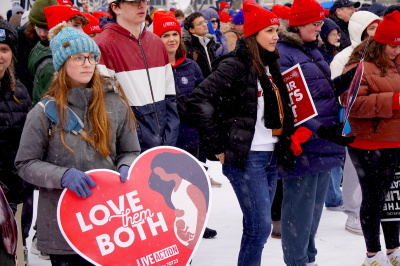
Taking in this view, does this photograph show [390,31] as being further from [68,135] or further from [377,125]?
[68,135]

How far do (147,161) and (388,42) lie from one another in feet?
8.19

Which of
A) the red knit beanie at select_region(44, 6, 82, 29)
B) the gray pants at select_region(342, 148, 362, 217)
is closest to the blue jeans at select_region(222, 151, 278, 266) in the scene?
the red knit beanie at select_region(44, 6, 82, 29)

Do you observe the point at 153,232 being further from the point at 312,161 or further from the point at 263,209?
the point at 312,161

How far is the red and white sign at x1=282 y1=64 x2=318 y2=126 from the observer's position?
188 inches

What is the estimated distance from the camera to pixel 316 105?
5094 millimetres

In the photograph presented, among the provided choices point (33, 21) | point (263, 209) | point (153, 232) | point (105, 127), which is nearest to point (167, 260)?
point (153, 232)

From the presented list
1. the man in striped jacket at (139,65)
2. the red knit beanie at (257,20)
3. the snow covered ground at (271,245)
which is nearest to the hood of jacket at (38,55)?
the man in striped jacket at (139,65)

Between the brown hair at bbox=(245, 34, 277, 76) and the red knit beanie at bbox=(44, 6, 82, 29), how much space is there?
1.82 m

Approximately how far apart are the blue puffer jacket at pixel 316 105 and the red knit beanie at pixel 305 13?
0.38 feet

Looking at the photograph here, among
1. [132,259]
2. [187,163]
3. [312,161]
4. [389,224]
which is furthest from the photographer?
[389,224]

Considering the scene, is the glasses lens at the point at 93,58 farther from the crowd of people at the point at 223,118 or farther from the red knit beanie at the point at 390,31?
the red knit beanie at the point at 390,31

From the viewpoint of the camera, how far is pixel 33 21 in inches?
240

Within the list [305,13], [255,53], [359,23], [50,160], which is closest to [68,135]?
[50,160]

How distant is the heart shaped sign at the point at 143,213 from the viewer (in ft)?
11.0
